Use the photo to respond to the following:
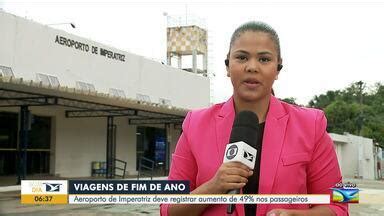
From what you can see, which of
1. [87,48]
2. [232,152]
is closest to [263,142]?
[232,152]

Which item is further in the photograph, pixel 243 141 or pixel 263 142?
pixel 263 142

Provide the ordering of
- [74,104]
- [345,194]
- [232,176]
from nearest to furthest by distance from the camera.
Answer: [232,176] < [345,194] < [74,104]

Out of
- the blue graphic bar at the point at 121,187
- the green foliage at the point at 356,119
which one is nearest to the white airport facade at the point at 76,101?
the blue graphic bar at the point at 121,187

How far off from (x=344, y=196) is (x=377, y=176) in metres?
40.3

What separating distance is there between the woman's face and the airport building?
11463mm

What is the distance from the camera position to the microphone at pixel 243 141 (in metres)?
1.76

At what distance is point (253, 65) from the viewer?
6.61ft

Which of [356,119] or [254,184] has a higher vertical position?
[356,119]

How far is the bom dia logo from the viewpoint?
195 centimetres

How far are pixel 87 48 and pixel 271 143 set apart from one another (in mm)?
19440

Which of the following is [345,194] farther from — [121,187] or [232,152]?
[121,187]

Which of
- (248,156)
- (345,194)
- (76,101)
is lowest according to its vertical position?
(345,194)

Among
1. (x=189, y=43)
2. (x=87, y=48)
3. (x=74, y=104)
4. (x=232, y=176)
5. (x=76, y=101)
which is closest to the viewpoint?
(x=232, y=176)

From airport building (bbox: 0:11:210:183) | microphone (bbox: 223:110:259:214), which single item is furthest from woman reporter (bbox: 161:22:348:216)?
airport building (bbox: 0:11:210:183)
